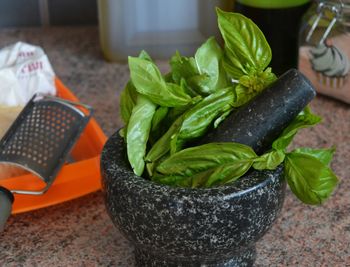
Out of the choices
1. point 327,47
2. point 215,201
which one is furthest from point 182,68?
point 327,47

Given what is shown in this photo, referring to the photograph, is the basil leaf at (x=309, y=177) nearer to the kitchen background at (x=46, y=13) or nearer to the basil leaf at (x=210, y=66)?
the basil leaf at (x=210, y=66)

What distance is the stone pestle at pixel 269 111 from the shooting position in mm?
640

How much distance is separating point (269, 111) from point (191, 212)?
0.11 meters

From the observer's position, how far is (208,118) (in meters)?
0.66

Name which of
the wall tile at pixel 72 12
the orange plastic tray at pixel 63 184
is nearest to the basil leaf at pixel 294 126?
the orange plastic tray at pixel 63 184

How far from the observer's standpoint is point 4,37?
1.26 meters

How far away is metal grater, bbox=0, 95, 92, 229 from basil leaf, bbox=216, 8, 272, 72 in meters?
0.26

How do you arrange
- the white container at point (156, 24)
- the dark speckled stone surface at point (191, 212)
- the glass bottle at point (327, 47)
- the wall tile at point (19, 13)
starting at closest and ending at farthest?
the dark speckled stone surface at point (191, 212)
the glass bottle at point (327, 47)
the white container at point (156, 24)
the wall tile at point (19, 13)

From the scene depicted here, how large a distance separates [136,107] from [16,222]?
0.78ft

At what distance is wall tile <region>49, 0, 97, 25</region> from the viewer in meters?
1.28

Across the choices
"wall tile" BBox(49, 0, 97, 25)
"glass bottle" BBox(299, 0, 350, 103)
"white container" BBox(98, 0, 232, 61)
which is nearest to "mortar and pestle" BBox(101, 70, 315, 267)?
"glass bottle" BBox(299, 0, 350, 103)

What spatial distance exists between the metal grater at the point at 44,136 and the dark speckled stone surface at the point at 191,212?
17cm

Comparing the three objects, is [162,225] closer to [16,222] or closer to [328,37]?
[16,222]

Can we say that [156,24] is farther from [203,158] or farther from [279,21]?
[203,158]
